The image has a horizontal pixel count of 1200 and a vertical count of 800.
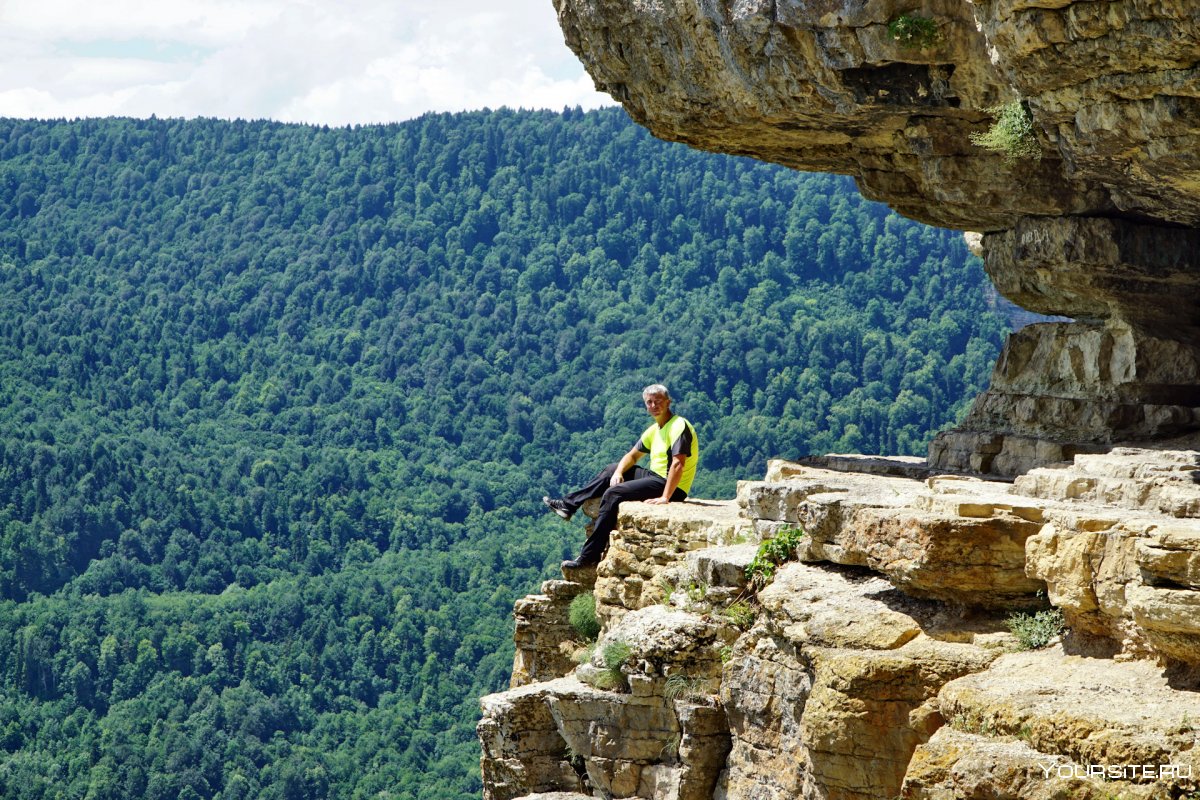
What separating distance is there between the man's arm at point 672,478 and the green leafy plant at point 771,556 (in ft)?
9.68

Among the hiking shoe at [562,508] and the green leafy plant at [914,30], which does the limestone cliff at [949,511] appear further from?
the hiking shoe at [562,508]

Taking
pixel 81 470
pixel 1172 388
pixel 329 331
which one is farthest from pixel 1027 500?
pixel 329 331

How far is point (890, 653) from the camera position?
11.8m

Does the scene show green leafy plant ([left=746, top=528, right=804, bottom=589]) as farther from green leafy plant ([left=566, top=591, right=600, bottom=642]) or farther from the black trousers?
green leafy plant ([left=566, top=591, right=600, bottom=642])

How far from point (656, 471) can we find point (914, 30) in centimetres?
572

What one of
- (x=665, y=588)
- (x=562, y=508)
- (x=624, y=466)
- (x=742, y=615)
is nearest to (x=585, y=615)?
(x=562, y=508)

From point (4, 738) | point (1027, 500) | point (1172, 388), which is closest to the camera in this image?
point (1027, 500)

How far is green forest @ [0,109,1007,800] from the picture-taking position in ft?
274

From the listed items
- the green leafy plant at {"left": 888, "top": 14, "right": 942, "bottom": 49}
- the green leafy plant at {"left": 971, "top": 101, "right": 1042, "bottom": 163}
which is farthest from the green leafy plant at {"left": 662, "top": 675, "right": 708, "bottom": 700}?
the green leafy plant at {"left": 888, "top": 14, "right": 942, "bottom": 49}

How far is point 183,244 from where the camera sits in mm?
155000

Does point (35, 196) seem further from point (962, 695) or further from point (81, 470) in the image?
point (962, 695)

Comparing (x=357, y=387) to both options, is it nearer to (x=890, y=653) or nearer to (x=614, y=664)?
(x=614, y=664)

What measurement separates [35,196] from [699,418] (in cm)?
8641

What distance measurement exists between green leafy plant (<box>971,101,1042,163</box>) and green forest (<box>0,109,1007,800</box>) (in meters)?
54.2
